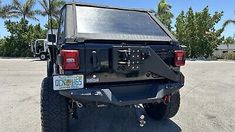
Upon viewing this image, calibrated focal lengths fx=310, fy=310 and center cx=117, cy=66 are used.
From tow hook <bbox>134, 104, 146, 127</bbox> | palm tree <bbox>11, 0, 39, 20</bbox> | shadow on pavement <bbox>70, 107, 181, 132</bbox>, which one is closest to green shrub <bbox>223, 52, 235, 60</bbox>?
palm tree <bbox>11, 0, 39, 20</bbox>

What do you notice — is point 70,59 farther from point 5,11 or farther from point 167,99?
point 5,11

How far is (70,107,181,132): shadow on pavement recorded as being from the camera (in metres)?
4.95

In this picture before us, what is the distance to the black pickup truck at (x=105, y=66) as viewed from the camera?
3.87 metres

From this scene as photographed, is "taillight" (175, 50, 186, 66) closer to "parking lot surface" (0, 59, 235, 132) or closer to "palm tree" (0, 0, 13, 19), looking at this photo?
"parking lot surface" (0, 59, 235, 132)

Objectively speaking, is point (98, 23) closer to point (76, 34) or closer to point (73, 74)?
point (76, 34)

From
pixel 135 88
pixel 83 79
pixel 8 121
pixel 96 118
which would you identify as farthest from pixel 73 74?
pixel 8 121

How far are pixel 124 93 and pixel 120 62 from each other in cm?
48

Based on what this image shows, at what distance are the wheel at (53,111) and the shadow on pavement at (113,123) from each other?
0.76 m

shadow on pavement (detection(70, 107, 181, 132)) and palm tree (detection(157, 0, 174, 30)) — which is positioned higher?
palm tree (detection(157, 0, 174, 30))

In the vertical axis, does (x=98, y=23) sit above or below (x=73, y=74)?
above

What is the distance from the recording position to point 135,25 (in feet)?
15.9

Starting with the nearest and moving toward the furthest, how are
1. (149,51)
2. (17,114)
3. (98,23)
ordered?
(149,51) → (98,23) → (17,114)

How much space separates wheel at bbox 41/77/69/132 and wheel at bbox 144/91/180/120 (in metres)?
1.80

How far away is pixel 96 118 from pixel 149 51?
1.93m
